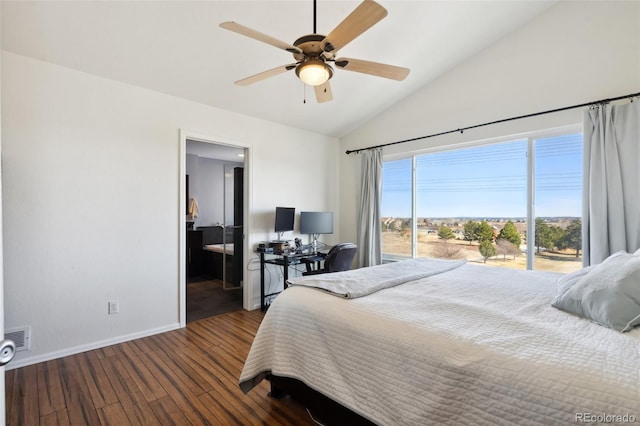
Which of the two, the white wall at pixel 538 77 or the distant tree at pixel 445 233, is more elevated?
the white wall at pixel 538 77

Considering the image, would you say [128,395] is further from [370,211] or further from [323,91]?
[370,211]

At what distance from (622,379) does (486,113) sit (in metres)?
3.24

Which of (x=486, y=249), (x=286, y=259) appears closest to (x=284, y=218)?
(x=286, y=259)

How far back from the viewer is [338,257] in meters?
3.54

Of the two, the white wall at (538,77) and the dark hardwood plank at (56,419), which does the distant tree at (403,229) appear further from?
the dark hardwood plank at (56,419)

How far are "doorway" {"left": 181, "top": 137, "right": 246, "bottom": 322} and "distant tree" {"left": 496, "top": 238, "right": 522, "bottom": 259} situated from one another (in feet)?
10.5

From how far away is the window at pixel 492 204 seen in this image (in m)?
3.07

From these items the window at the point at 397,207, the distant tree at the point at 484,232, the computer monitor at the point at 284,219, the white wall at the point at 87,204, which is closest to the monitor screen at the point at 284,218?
the computer monitor at the point at 284,219

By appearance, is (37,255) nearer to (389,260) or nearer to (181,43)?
(181,43)

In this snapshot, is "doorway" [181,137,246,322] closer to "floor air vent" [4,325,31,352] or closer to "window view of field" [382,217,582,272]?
"floor air vent" [4,325,31,352]

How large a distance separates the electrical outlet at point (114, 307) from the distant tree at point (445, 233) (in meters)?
3.81

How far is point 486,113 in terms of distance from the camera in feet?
11.4

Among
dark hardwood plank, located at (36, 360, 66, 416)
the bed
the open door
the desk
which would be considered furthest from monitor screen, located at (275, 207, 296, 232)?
dark hardwood plank, located at (36, 360, 66, 416)

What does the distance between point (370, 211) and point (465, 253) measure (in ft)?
4.57
